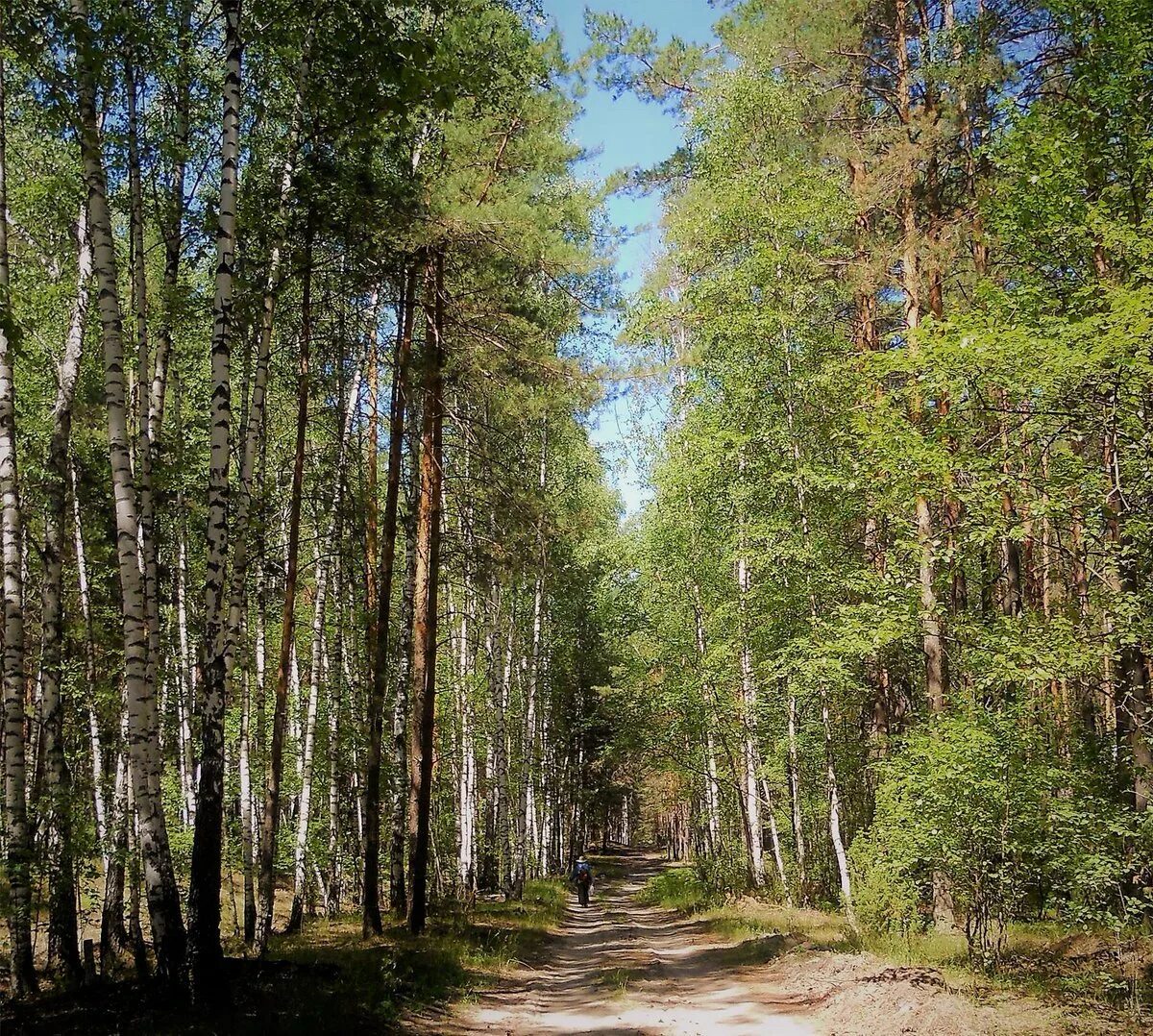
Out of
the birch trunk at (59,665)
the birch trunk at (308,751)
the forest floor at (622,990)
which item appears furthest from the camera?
the birch trunk at (308,751)

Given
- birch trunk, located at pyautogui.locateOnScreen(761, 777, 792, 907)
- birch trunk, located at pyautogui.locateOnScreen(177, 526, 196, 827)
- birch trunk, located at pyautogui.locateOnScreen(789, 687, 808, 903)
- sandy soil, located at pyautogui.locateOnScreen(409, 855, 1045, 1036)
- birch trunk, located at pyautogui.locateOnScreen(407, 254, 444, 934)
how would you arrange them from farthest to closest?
birch trunk, located at pyautogui.locateOnScreen(761, 777, 792, 907)
birch trunk, located at pyautogui.locateOnScreen(789, 687, 808, 903)
birch trunk, located at pyautogui.locateOnScreen(177, 526, 196, 827)
birch trunk, located at pyautogui.locateOnScreen(407, 254, 444, 934)
sandy soil, located at pyautogui.locateOnScreen(409, 855, 1045, 1036)

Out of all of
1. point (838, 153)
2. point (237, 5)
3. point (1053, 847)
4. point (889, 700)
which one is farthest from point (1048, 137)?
point (889, 700)

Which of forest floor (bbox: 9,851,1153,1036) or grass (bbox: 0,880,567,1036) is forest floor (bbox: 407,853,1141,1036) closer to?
forest floor (bbox: 9,851,1153,1036)

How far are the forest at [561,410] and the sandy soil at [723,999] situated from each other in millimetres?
1611

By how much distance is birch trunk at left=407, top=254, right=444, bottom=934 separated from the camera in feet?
43.0

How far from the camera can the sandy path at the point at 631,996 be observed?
27.2 ft

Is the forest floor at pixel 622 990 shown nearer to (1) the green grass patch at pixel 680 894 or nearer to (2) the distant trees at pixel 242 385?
(2) the distant trees at pixel 242 385

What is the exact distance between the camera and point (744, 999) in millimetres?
9586

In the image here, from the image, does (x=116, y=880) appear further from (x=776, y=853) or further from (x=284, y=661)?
(x=776, y=853)

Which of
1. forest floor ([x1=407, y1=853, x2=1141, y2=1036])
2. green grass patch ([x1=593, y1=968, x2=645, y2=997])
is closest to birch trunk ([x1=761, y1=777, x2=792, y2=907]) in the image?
forest floor ([x1=407, y1=853, x2=1141, y2=1036])

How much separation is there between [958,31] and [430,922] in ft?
52.1

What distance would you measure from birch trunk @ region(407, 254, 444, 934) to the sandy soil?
233cm

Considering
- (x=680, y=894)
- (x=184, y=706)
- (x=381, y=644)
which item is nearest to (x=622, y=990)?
(x=381, y=644)

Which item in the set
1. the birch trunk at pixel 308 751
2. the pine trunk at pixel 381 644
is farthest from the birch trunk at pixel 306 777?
the pine trunk at pixel 381 644
